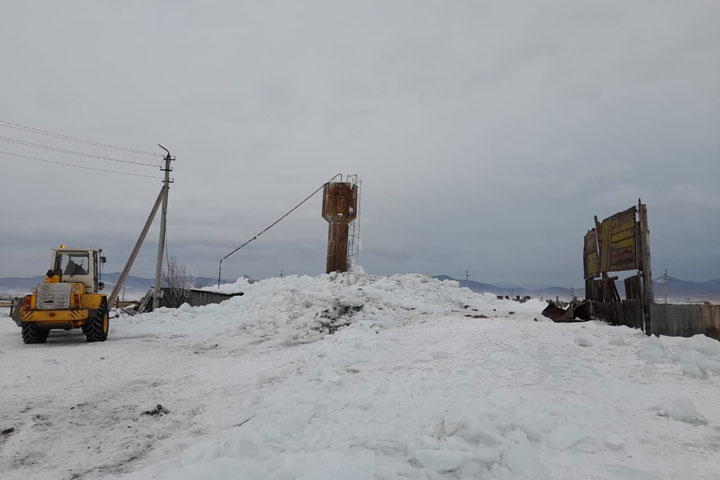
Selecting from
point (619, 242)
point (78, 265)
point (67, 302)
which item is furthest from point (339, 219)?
point (619, 242)

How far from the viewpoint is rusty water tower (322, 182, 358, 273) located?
1870cm

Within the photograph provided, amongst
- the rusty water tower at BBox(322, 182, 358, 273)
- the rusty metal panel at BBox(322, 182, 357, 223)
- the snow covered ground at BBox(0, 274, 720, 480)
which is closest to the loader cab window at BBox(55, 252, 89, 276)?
the snow covered ground at BBox(0, 274, 720, 480)

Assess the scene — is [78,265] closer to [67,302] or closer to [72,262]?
[72,262]

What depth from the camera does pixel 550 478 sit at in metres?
3.51

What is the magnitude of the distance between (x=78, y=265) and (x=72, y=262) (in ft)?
0.67

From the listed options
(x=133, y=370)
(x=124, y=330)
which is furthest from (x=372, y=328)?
(x=124, y=330)

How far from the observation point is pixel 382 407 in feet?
16.8

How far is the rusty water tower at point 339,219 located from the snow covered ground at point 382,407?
8.60m

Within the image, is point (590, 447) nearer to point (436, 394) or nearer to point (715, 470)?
point (715, 470)

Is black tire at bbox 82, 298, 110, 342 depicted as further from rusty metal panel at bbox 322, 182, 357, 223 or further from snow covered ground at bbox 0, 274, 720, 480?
rusty metal panel at bbox 322, 182, 357, 223

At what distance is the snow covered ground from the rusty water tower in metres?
8.60

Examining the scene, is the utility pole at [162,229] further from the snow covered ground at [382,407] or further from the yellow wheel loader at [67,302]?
the snow covered ground at [382,407]

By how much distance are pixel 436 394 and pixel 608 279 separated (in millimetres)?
7167

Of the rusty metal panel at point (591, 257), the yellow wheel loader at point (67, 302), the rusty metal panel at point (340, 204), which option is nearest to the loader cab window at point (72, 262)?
the yellow wheel loader at point (67, 302)
